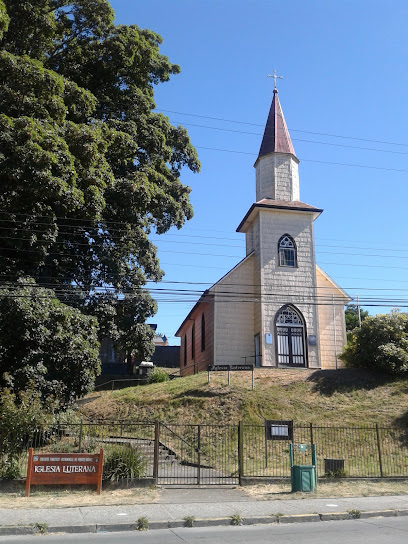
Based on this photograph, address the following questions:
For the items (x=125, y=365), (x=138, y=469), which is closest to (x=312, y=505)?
(x=138, y=469)

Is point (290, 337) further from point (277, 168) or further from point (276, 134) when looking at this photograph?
point (276, 134)

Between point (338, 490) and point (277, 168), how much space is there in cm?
2142

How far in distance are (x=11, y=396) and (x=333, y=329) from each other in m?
20.3

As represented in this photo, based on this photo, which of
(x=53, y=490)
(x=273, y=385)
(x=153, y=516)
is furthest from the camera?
(x=273, y=385)

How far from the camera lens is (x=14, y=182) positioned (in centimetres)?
1700

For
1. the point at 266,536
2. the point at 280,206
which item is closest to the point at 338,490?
the point at 266,536

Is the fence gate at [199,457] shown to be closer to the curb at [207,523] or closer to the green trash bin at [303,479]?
the green trash bin at [303,479]

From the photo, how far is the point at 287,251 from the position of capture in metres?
29.7

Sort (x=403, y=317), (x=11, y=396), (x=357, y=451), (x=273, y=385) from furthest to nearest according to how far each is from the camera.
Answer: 1. (x=403, y=317)
2. (x=273, y=385)
3. (x=357, y=451)
4. (x=11, y=396)

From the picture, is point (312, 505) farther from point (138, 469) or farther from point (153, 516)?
point (138, 469)

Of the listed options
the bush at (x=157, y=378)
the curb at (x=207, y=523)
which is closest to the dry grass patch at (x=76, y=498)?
the curb at (x=207, y=523)

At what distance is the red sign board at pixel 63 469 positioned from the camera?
12555mm

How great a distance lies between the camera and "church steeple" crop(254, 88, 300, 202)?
102ft

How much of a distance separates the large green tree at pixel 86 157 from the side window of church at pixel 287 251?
7.37 m
